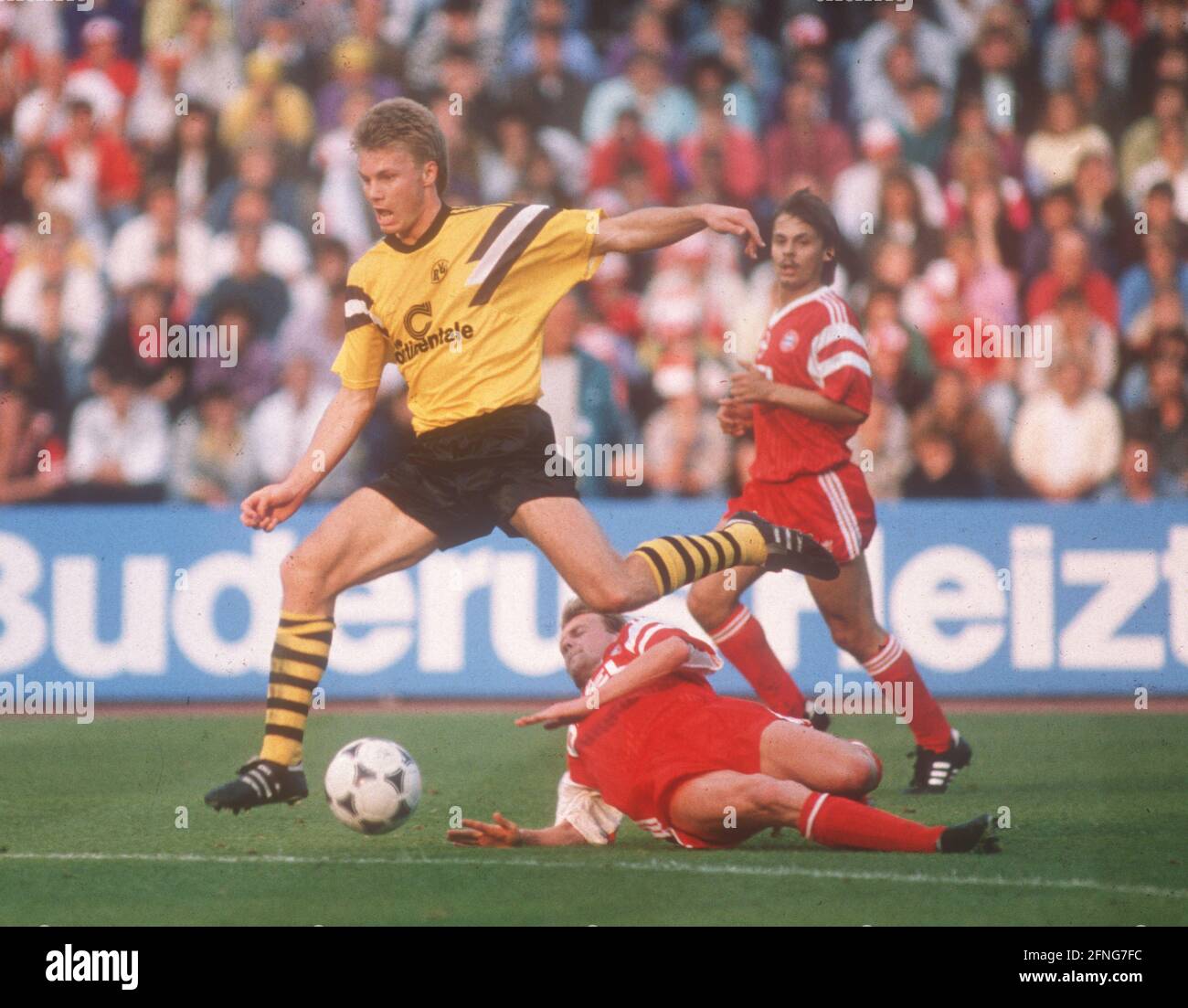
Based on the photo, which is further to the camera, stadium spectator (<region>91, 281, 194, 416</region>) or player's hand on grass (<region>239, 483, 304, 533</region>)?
stadium spectator (<region>91, 281, 194, 416</region>)

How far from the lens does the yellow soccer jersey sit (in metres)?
5.74

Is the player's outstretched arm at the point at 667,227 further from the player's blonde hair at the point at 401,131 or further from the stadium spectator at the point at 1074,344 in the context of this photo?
the stadium spectator at the point at 1074,344

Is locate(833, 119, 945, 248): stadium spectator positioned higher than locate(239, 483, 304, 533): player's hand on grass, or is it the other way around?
locate(833, 119, 945, 248): stadium spectator

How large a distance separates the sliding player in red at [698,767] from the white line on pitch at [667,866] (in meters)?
0.10

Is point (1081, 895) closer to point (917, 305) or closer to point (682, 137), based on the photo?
point (917, 305)

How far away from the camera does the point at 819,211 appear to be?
6.79 m

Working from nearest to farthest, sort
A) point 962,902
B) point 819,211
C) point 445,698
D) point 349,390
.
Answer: point 962,902
point 349,390
point 819,211
point 445,698

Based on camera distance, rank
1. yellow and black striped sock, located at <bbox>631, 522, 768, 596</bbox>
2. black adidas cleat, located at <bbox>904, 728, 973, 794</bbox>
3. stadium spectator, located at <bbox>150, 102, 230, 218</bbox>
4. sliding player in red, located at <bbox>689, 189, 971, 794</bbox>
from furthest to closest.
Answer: stadium spectator, located at <bbox>150, 102, 230, 218</bbox>, sliding player in red, located at <bbox>689, 189, 971, 794</bbox>, black adidas cleat, located at <bbox>904, 728, 973, 794</bbox>, yellow and black striped sock, located at <bbox>631, 522, 768, 596</bbox>

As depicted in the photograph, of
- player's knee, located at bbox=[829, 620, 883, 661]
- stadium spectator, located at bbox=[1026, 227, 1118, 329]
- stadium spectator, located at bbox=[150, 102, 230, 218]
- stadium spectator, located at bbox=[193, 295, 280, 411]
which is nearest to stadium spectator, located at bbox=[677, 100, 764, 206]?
stadium spectator, located at bbox=[1026, 227, 1118, 329]

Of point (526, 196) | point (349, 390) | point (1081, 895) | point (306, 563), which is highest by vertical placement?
point (526, 196)

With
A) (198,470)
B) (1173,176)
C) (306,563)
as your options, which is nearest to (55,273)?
(198,470)

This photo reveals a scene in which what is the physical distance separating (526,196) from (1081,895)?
6655 mm

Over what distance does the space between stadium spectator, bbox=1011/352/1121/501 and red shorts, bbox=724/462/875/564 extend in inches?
113

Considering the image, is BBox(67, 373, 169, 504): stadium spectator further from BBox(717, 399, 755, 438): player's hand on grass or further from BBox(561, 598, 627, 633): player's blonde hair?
BBox(561, 598, 627, 633): player's blonde hair
